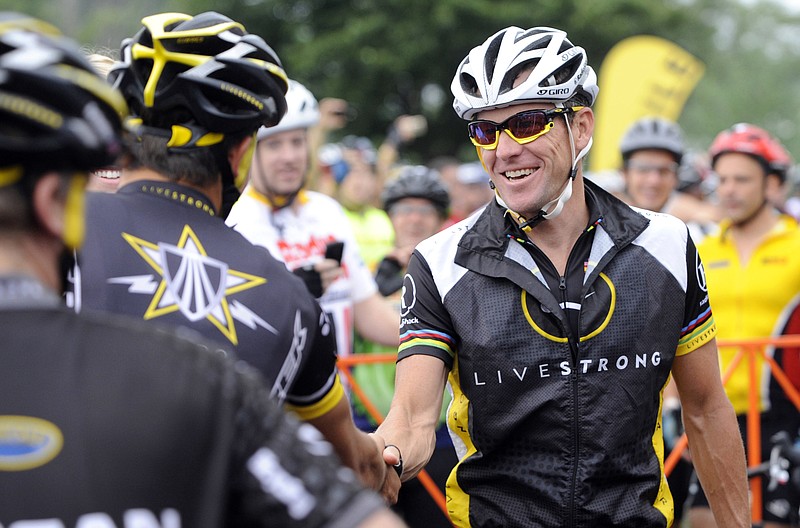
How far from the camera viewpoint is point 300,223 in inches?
252

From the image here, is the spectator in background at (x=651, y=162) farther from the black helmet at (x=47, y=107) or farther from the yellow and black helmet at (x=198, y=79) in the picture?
the black helmet at (x=47, y=107)

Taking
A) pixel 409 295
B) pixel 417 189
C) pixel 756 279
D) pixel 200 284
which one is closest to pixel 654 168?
pixel 756 279

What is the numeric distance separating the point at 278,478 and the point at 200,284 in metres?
1.08

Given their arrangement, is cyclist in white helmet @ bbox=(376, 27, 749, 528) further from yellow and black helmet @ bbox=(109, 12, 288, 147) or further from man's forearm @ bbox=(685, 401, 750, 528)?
yellow and black helmet @ bbox=(109, 12, 288, 147)

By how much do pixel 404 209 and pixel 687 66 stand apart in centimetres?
909

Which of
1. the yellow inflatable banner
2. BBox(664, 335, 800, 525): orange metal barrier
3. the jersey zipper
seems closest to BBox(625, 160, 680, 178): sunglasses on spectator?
BBox(664, 335, 800, 525): orange metal barrier

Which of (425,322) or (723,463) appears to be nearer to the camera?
(425,322)

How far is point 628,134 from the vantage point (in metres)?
8.96

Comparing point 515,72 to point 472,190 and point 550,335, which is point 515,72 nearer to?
point 550,335

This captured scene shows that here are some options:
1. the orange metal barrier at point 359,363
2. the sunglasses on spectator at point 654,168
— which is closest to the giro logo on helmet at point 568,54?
the orange metal barrier at point 359,363

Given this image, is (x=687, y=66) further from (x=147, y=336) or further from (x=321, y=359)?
(x=147, y=336)

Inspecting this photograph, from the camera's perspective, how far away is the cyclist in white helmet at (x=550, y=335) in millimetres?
3580

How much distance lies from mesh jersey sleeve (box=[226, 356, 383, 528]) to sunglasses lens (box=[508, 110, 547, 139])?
219cm

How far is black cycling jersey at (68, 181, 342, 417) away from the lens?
269cm
